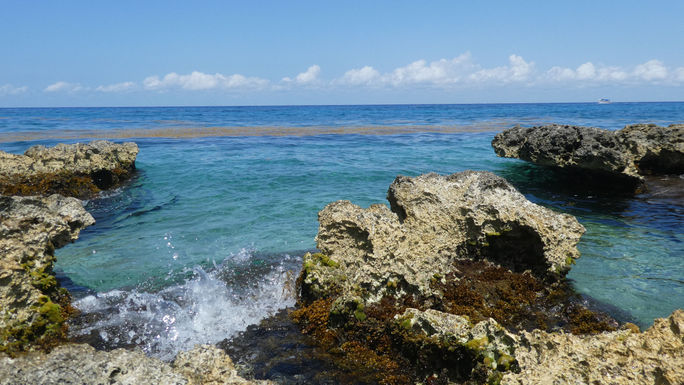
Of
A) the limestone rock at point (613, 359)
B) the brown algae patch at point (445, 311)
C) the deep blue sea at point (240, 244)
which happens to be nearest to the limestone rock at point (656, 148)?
the deep blue sea at point (240, 244)

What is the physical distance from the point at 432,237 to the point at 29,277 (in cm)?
551

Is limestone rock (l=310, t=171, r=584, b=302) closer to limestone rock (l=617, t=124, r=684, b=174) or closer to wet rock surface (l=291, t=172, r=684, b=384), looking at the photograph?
wet rock surface (l=291, t=172, r=684, b=384)

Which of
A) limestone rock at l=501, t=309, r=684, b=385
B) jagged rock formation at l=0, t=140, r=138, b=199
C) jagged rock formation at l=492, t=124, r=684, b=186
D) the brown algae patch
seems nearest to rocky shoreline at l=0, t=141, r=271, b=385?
the brown algae patch

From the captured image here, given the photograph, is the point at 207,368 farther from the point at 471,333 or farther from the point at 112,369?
the point at 471,333

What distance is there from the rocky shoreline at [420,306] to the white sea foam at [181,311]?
469mm

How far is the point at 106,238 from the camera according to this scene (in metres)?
10.6

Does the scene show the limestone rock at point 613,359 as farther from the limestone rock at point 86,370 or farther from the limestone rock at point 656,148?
the limestone rock at point 656,148

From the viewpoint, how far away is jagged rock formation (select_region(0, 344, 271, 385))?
3.52 m

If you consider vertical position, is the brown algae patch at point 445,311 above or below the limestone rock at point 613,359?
below

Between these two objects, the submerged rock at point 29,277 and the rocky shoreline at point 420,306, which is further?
the submerged rock at point 29,277

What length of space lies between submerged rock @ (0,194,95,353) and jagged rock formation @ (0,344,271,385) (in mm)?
1544

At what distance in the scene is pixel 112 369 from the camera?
360 centimetres

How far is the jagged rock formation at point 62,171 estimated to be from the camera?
529 inches

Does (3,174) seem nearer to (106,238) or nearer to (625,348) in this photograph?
(106,238)
